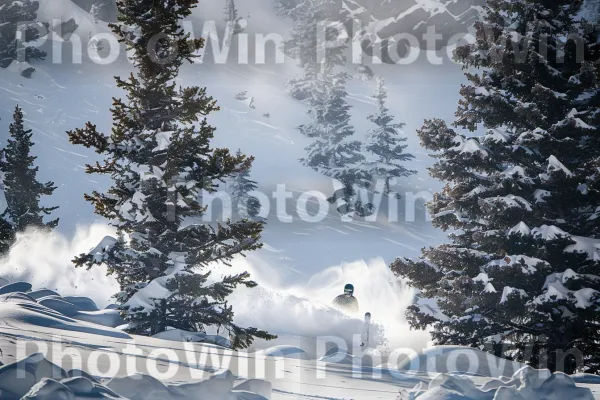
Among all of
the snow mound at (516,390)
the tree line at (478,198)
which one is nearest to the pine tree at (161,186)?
the tree line at (478,198)

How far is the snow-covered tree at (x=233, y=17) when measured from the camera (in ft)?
322

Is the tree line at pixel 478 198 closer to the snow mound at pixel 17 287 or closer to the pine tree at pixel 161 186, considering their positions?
the pine tree at pixel 161 186

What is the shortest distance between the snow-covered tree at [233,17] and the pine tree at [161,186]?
290 ft

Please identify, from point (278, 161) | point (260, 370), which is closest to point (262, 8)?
point (278, 161)

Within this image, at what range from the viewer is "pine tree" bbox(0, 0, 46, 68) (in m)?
70.8

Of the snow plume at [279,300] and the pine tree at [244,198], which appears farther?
the pine tree at [244,198]

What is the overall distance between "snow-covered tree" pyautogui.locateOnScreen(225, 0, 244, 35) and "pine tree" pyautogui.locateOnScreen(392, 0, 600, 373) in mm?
88720

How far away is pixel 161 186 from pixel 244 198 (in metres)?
33.0

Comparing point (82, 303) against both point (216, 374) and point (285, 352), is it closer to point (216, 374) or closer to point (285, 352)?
point (285, 352)

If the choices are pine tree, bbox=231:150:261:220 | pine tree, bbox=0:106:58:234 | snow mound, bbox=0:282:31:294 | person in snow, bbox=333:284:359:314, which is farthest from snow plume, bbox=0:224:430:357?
pine tree, bbox=231:150:261:220

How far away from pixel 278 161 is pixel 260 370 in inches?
2057

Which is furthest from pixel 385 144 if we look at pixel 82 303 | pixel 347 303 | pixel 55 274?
pixel 82 303

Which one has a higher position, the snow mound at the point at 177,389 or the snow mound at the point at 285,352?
the snow mound at the point at 177,389

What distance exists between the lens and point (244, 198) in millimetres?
46219
